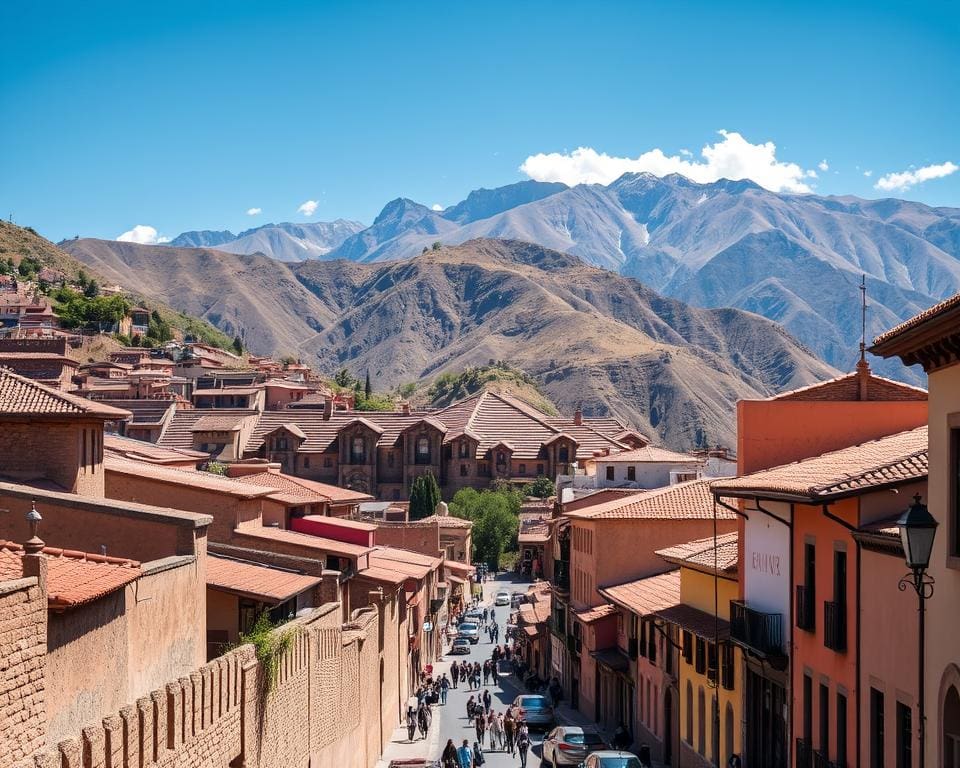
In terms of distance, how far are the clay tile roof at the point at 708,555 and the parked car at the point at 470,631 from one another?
3837cm

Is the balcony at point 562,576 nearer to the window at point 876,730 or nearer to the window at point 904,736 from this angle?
the window at point 876,730

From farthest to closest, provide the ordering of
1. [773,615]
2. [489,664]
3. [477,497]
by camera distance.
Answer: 1. [477,497]
2. [489,664]
3. [773,615]

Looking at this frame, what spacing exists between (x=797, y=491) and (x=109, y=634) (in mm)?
9772

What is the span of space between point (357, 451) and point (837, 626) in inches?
3904

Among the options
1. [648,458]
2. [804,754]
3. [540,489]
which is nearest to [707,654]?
[804,754]

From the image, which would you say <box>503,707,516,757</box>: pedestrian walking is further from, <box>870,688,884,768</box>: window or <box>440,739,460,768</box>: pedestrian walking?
<box>870,688,884,768</box>: window

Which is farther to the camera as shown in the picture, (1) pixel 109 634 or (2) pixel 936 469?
(1) pixel 109 634

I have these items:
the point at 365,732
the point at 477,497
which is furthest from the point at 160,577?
the point at 477,497

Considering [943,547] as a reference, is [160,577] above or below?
below

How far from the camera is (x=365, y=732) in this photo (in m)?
35.0

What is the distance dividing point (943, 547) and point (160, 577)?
12.1m

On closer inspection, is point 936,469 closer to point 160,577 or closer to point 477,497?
point 160,577

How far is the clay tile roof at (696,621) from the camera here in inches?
1141

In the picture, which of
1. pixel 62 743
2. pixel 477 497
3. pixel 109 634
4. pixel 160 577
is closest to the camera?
pixel 62 743
